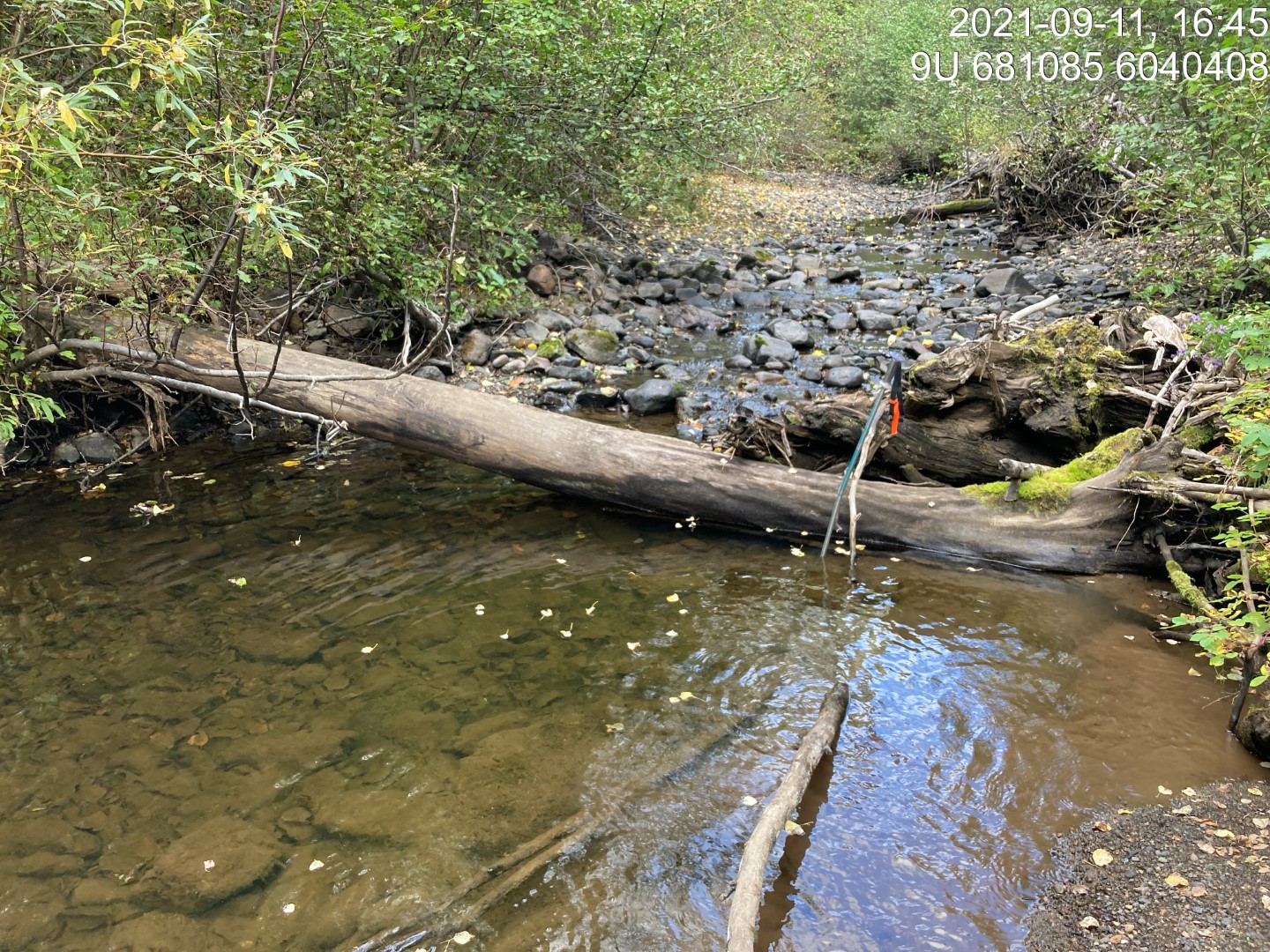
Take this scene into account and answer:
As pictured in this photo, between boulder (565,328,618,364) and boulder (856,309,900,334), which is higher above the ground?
boulder (565,328,618,364)

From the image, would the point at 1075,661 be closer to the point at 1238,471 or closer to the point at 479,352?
the point at 1238,471

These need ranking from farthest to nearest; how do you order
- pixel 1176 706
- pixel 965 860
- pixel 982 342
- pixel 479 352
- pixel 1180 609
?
1. pixel 479 352
2. pixel 982 342
3. pixel 1180 609
4. pixel 1176 706
5. pixel 965 860

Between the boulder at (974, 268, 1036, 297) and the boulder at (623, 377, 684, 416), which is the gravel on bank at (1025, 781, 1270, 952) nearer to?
the boulder at (623, 377, 684, 416)

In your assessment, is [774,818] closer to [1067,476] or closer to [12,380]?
[1067,476]

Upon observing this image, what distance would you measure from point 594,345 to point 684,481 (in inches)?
204

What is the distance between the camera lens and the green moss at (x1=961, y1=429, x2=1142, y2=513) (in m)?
6.17

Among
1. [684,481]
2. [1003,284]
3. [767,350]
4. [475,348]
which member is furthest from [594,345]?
[1003,284]

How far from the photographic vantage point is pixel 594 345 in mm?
11484

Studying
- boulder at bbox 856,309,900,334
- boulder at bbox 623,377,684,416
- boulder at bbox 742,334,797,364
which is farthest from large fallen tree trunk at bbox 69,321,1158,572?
boulder at bbox 856,309,900,334

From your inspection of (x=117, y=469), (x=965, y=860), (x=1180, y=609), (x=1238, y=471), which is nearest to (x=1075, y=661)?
(x=1180, y=609)

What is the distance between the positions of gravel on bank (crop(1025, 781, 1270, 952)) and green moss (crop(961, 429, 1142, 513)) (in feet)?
8.50

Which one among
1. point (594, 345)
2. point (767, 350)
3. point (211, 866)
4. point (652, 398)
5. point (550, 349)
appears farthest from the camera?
point (594, 345)

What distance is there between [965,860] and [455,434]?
16.1 feet

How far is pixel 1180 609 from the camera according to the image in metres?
5.57
